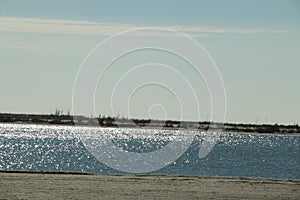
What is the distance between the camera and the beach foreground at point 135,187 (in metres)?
21.8

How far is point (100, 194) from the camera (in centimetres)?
2208

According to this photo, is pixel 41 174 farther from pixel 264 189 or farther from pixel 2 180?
pixel 264 189

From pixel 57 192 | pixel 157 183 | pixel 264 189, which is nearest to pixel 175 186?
pixel 157 183

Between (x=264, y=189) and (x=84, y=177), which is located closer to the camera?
(x=264, y=189)

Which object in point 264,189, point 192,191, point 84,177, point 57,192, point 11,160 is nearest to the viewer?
point 57,192

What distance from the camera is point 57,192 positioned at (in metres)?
22.1

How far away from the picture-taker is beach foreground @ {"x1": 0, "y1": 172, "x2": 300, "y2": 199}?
21.8 meters

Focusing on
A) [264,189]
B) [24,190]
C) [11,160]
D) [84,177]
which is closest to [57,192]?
[24,190]

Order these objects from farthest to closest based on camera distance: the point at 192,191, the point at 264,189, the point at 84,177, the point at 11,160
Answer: the point at 11,160 → the point at 84,177 → the point at 264,189 → the point at 192,191

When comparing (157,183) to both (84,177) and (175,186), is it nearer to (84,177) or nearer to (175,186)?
(175,186)

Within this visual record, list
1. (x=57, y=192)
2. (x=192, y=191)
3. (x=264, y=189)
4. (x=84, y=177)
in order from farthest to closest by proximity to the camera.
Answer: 1. (x=84, y=177)
2. (x=264, y=189)
3. (x=192, y=191)
4. (x=57, y=192)

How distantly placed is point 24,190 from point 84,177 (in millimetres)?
5841

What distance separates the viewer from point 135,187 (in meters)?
24.4

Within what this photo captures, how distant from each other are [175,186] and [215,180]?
12.0 feet
